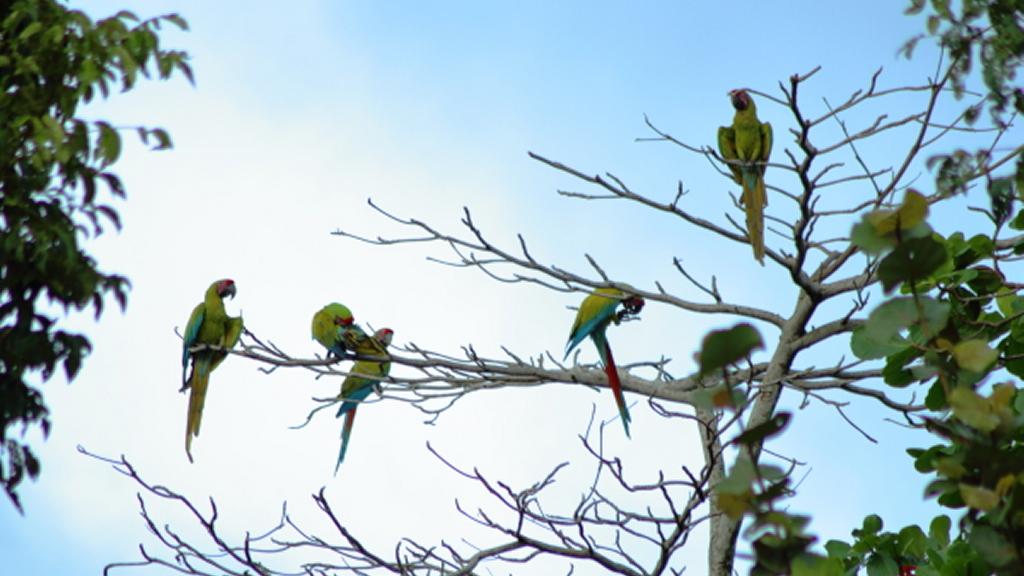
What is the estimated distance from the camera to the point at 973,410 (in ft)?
4.75

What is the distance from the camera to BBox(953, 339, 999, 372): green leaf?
4.77 feet

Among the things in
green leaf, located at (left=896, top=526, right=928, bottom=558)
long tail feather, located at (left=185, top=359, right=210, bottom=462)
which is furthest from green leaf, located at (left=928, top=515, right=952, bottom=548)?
long tail feather, located at (left=185, top=359, right=210, bottom=462)

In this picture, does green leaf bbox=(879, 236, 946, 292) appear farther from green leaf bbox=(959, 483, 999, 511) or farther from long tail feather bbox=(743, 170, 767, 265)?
long tail feather bbox=(743, 170, 767, 265)

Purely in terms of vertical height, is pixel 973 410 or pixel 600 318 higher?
pixel 600 318

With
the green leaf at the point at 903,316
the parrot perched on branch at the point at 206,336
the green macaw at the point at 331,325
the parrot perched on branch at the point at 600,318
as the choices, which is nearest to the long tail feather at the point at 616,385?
the parrot perched on branch at the point at 600,318

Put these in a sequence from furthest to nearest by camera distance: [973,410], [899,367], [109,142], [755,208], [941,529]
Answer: [755,208] → [941,529] → [899,367] → [109,142] → [973,410]

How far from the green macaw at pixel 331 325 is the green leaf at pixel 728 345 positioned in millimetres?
4527

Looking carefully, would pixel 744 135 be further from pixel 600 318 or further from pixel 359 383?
pixel 359 383

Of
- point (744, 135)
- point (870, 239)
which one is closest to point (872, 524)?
point (744, 135)

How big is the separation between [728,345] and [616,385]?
3652 millimetres

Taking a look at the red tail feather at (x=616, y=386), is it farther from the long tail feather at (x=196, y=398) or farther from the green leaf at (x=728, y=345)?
the green leaf at (x=728, y=345)

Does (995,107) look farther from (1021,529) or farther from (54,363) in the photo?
(54,363)

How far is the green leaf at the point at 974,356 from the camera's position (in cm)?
146

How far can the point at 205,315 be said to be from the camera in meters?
6.19
